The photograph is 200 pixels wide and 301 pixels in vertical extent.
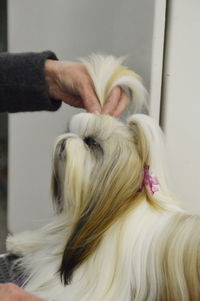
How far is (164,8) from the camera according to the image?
42.7 inches

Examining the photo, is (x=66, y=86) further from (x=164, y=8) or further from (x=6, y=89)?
(x=164, y=8)

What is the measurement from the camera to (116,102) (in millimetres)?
1006

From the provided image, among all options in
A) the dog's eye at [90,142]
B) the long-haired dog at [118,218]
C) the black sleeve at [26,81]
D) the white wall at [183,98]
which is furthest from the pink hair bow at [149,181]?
the black sleeve at [26,81]

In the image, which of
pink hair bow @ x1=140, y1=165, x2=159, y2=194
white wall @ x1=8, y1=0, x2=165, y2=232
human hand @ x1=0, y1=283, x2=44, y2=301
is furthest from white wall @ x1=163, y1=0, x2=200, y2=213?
human hand @ x1=0, y1=283, x2=44, y2=301

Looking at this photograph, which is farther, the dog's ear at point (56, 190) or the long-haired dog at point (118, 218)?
the dog's ear at point (56, 190)

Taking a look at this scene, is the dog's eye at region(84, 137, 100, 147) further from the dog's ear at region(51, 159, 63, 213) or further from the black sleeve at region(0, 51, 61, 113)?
the black sleeve at region(0, 51, 61, 113)

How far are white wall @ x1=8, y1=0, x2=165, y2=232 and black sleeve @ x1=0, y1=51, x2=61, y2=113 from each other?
21 centimetres

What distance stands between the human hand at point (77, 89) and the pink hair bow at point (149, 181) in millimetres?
160

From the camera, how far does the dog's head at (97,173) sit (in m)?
0.88

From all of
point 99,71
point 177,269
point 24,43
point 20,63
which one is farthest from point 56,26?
point 177,269

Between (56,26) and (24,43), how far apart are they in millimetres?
229

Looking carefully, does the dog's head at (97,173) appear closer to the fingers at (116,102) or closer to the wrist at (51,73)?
the fingers at (116,102)

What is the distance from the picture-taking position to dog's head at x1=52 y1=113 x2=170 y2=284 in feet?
2.88

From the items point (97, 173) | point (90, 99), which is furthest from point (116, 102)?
point (97, 173)
